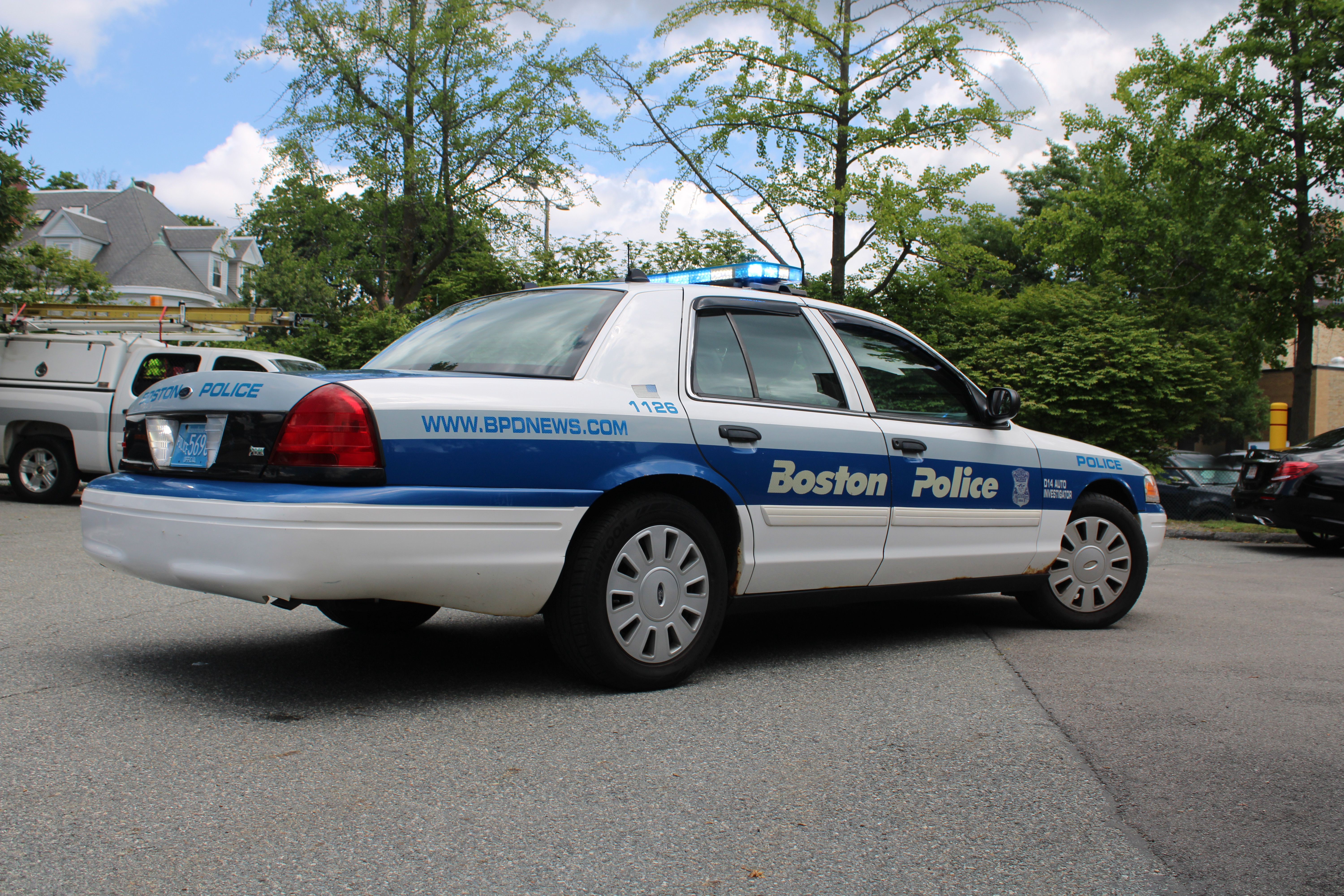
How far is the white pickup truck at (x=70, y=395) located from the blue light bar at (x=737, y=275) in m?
8.15

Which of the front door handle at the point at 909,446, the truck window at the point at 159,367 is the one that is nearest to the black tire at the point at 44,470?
the truck window at the point at 159,367

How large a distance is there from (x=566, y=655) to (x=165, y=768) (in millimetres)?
1396

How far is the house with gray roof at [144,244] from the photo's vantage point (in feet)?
167

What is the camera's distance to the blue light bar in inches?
203

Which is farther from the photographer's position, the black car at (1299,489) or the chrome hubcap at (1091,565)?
the black car at (1299,489)

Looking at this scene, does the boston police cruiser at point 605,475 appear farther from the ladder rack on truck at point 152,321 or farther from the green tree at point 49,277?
the green tree at point 49,277

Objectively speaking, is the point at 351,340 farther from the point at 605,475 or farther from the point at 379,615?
the point at 605,475

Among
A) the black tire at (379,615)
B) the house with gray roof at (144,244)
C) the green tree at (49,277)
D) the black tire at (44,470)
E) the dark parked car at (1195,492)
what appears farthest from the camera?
the house with gray roof at (144,244)

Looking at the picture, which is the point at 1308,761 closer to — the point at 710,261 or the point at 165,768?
the point at 165,768

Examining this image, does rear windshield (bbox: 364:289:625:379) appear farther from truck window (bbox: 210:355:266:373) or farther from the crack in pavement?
truck window (bbox: 210:355:266:373)

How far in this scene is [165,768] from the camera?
10.1 feet

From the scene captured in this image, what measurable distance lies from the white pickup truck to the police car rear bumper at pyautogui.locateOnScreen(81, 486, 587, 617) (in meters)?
9.06

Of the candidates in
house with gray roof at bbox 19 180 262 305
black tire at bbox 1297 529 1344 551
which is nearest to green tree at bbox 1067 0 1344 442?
black tire at bbox 1297 529 1344 551

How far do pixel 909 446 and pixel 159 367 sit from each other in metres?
10.4
